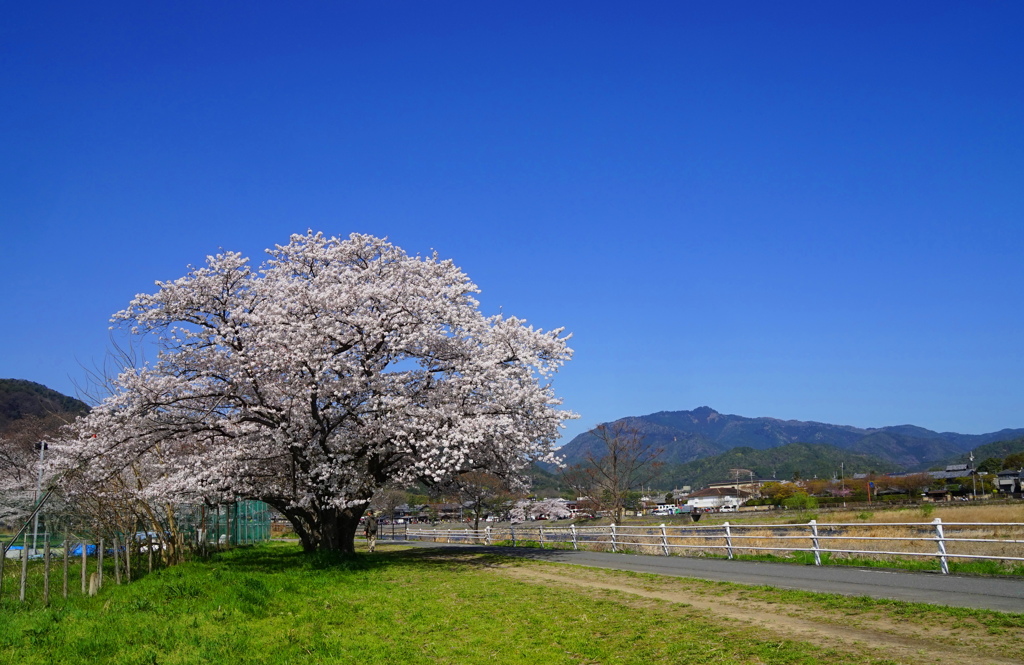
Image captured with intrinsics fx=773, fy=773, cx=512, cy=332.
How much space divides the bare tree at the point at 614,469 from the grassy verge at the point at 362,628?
100 feet

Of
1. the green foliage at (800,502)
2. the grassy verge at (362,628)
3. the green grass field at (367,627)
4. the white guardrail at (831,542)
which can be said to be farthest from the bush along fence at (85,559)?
the green foliage at (800,502)

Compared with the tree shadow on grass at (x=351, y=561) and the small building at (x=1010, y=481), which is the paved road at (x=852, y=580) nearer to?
the tree shadow on grass at (x=351, y=561)

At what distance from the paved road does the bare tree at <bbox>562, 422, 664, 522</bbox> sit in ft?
81.1

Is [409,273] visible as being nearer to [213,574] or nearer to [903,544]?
[213,574]

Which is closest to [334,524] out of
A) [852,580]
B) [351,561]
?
[351,561]

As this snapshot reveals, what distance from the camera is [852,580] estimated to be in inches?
570

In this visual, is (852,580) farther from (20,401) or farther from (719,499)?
(719,499)

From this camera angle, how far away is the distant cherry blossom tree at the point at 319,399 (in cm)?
2191

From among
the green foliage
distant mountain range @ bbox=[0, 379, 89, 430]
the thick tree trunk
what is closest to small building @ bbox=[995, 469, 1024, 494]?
the green foliage

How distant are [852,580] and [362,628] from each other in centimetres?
906

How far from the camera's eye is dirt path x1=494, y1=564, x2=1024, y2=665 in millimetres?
8273

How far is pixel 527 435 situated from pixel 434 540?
27.0 m

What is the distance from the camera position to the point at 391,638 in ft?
36.4

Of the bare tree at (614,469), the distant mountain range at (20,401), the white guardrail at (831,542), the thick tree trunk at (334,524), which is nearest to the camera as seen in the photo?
the white guardrail at (831,542)
